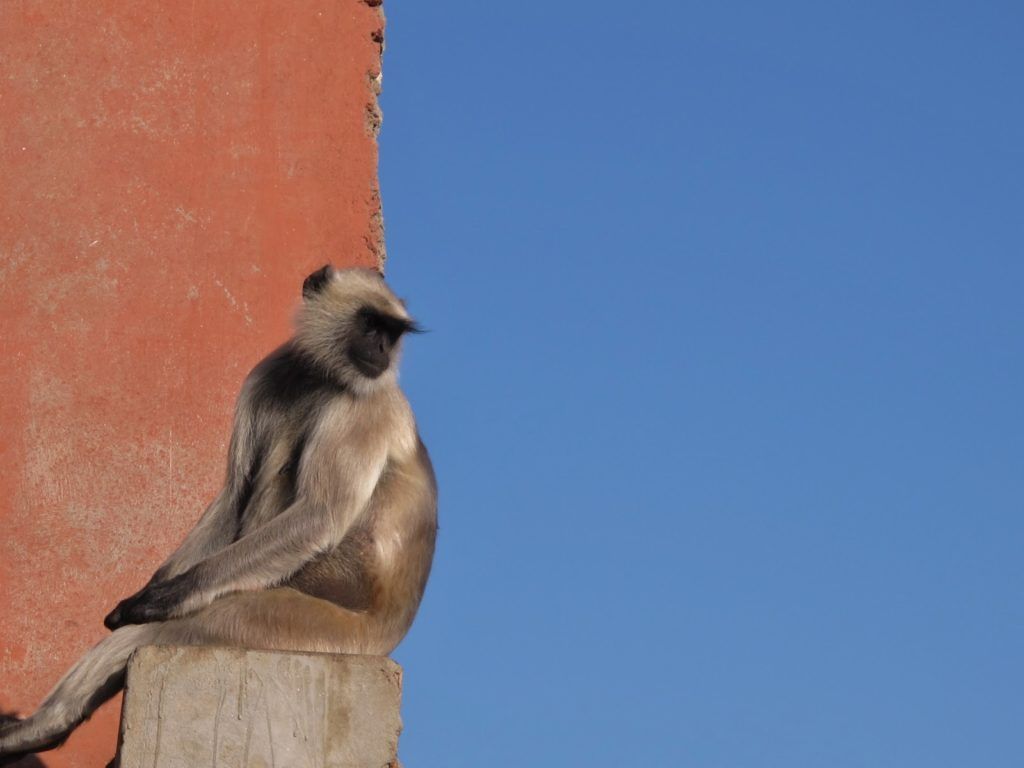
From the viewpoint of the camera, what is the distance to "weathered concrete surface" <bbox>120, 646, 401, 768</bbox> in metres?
3.83

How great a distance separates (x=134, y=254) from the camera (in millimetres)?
5617

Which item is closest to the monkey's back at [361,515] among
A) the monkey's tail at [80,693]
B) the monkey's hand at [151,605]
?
the monkey's hand at [151,605]

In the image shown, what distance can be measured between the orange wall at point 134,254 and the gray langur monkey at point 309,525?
92 cm

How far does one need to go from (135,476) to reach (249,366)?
532 millimetres

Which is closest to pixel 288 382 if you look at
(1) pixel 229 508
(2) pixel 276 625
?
(1) pixel 229 508

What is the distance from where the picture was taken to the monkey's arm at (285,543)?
4160 millimetres

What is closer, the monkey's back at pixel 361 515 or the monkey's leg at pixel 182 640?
the monkey's leg at pixel 182 640

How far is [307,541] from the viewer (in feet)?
14.0

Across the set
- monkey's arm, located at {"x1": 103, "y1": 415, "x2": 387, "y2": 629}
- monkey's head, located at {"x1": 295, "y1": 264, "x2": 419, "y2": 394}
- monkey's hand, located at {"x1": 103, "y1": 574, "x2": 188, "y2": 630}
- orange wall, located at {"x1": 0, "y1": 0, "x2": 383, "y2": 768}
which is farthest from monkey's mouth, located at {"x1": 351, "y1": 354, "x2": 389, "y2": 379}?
orange wall, located at {"x1": 0, "y1": 0, "x2": 383, "y2": 768}

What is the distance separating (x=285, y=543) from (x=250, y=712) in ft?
1.68

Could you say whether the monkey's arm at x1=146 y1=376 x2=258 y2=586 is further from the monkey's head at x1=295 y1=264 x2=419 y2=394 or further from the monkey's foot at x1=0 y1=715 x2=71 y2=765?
the monkey's foot at x1=0 y1=715 x2=71 y2=765

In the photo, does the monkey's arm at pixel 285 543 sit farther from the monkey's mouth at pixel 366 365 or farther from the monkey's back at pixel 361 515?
the monkey's mouth at pixel 366 365

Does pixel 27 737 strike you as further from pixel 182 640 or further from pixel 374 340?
pixel 374 340

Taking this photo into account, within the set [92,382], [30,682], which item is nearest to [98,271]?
[92,382]
